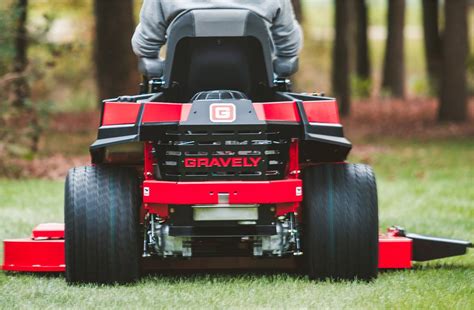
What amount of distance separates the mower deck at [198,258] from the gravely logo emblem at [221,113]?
1226 millimetres

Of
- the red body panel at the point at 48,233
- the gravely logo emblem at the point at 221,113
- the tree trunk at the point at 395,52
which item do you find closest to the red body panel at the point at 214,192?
the gravely logo emblem at the point at 221,113

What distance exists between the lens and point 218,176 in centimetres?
661

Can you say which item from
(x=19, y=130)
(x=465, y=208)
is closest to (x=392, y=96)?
(x=19, y=130)

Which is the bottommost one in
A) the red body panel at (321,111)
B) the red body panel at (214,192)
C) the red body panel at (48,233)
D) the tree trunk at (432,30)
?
the red body panel at (48,233)

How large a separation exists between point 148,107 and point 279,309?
148 centimetres

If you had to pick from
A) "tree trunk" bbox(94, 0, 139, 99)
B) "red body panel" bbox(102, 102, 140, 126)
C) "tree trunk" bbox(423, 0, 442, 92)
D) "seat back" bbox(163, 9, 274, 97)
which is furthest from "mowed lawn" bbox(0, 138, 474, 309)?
"tree trunk" bbox(423, 0, 442, 92)

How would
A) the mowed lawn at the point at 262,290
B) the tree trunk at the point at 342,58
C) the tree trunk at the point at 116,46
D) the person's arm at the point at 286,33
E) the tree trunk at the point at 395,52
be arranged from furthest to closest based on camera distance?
the tree trunk at the point at 395,52, the tree trunk at the point at 342,58, the tree trunk at the point at 116,46, the person's arm at the point at 286,33, the mowed lawn at the point at 262,290

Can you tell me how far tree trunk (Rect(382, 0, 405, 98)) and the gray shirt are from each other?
22.9 meters

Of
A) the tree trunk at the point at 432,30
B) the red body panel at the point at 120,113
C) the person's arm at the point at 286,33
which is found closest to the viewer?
the red body panel at the point at 120,113

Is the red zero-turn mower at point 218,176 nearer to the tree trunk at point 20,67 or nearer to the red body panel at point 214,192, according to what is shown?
the red body panel at point 214,192

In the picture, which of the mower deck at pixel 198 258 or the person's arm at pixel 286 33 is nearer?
the person's arm at pixel 286 33

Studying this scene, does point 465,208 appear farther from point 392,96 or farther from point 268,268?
point 392,96

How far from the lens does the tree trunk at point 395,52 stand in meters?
→ 30.2

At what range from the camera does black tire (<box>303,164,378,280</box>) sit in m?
6.89
